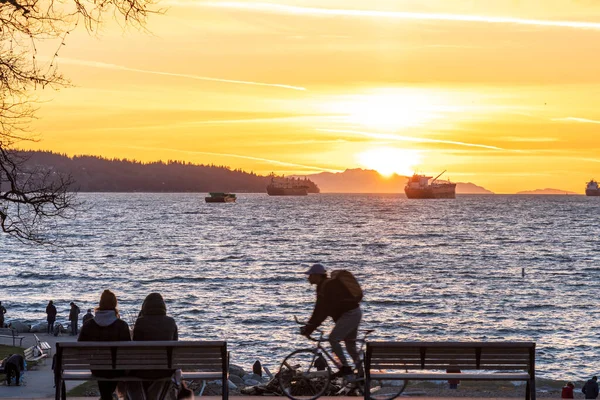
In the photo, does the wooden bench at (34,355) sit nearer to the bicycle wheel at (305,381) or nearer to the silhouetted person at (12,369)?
the silhouetted person at (12,369)

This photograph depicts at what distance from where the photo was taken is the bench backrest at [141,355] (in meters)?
9.89

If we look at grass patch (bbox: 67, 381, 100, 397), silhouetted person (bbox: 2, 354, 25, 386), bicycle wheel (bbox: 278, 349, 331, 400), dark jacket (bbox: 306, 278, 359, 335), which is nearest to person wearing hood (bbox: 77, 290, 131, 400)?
bicycle wheel (bbox: 278, 349, 331, 400)

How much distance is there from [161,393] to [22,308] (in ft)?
168

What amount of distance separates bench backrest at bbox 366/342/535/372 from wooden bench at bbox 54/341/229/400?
182 centimetres

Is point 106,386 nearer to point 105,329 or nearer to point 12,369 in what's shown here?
point 105,329

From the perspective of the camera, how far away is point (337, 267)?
8394cm

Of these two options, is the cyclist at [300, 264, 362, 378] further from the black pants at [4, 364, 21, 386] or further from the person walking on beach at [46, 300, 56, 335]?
the person walking on beach at [46, 300, 56, 335]

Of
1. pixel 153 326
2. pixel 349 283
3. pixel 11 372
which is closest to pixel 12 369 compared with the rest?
pixel 11 372

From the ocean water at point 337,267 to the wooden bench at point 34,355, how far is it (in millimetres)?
9046

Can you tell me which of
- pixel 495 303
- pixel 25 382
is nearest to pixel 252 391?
pixel 25 382

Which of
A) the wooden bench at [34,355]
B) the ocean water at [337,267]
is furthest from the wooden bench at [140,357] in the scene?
the ocean water at [337,267]

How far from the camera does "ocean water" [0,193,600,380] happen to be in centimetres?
4547

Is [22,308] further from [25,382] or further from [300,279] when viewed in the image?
[25,382]

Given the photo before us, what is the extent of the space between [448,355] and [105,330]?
13.1 feet
